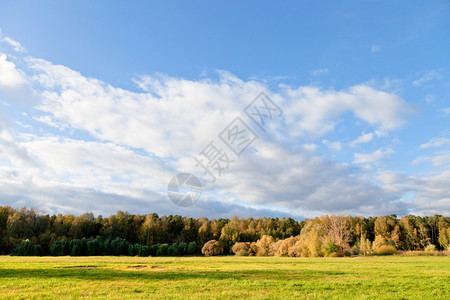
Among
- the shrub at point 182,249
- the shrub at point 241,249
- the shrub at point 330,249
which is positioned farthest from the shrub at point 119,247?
the shrub at point 330,249

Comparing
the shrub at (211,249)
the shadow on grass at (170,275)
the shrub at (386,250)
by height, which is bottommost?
the shrub at (211,249)

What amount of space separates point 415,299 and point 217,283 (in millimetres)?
10922

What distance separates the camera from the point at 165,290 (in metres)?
16.3

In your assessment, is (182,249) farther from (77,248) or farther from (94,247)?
(77,248)

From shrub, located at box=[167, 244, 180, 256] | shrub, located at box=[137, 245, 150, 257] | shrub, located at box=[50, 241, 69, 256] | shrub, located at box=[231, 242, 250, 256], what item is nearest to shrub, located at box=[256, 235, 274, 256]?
shrub, located at box=[231, 242, 250, 256]

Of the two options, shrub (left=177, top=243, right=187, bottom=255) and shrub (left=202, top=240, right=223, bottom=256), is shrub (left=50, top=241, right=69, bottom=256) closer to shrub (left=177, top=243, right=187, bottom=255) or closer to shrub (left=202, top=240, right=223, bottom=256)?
shrub (left=177, top=243, right=187, bottom=255)

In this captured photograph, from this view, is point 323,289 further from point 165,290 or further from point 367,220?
point 367,220

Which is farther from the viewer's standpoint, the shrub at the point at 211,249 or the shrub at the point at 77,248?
the shrub at the point at 211,249

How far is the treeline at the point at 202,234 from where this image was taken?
75562 mm

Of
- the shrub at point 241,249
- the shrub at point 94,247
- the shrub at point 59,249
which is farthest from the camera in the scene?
the shrub at point 241,249

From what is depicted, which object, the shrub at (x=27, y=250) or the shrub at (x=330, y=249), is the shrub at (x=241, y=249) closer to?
the shrub at (x=330, y=249)

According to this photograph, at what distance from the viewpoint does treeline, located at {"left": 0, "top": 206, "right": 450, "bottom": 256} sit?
75.6 m

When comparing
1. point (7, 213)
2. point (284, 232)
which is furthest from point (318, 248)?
point (7, 213)

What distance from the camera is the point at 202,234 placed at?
113 m
